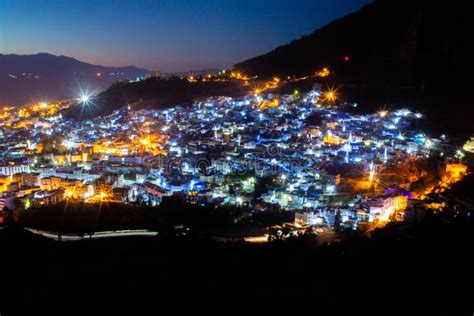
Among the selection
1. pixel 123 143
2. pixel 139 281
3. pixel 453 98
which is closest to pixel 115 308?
pixel 139 281

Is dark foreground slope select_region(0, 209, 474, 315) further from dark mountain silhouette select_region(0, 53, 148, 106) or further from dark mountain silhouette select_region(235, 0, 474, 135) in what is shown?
dark mountain silhouette select_region(0, 53, 148, 106)

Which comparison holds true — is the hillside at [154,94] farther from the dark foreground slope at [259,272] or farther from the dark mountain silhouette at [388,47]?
the dark foreground slope at [259,272]

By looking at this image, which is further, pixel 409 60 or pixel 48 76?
pixel 48 76

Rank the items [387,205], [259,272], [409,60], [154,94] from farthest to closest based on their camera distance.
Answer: [154,94] < [409,60] < [387,205] < [259,272]

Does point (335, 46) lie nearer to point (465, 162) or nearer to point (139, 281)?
point (465, 162)

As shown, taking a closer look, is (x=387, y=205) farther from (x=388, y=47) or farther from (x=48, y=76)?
(x=48, y=76)

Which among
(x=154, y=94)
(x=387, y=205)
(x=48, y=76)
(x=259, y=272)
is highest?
(x=48, y=76)

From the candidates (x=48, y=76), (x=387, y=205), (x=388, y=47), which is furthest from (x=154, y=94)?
(x=48, y=76)
